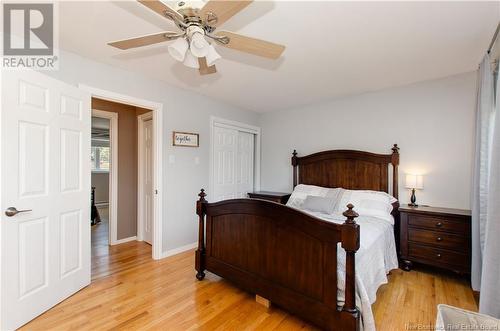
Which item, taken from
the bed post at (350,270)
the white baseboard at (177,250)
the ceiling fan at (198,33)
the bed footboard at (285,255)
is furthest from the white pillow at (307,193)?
the ceiling fan at (198,33)

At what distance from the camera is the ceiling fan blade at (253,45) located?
1543mm

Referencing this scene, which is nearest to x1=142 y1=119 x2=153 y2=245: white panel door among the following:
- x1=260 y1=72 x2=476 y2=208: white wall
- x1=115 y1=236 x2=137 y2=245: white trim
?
x1=115 y1=236 x2=137 y2=245: white trim

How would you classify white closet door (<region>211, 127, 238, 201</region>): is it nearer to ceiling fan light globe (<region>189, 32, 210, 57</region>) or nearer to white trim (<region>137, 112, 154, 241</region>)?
white trim (<region>137, 112, 154, 241</region>)

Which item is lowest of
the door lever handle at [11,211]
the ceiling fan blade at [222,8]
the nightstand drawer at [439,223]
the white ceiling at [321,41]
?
the nightstand drawer at [439,223]

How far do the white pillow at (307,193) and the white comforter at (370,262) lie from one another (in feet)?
2.15

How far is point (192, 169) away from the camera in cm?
367

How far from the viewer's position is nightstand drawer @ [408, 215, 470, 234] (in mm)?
2574

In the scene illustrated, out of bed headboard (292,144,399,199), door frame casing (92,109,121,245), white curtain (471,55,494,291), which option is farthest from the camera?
door frame casing (92,109,121,245)

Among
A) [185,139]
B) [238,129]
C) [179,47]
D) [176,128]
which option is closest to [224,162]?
[238,129]

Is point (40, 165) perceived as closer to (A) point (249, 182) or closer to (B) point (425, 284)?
(A) point (249, 182)

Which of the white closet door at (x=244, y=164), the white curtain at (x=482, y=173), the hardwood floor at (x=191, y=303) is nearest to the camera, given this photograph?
the hardwood floor at (x=191, y=303)

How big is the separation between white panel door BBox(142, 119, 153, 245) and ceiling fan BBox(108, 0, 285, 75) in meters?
2.38

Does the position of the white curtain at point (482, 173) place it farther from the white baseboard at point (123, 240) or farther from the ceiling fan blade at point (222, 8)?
the white baseboard at point (123, 240)

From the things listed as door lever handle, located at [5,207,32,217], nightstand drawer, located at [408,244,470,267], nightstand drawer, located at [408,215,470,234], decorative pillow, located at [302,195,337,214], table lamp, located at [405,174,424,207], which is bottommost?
nightstand drawer, located at [408,244,470,267]
